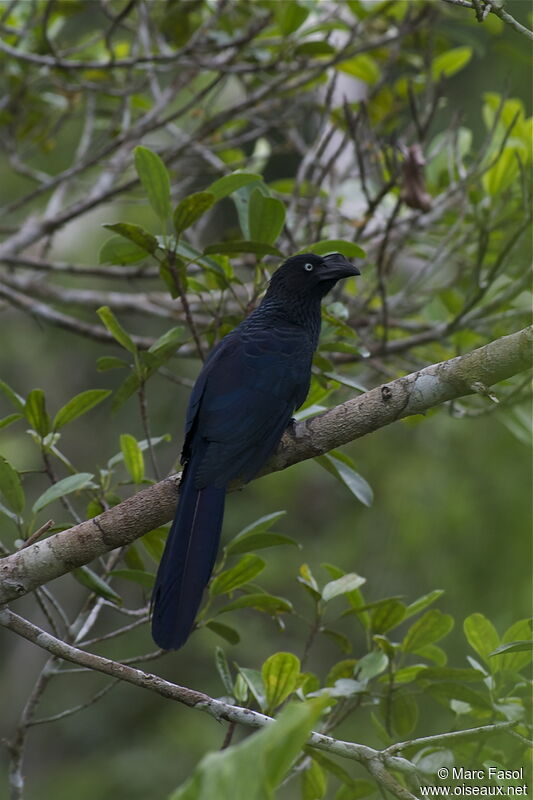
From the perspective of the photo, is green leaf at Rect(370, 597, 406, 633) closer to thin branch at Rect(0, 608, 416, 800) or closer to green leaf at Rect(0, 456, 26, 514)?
thin branch at Rect(0, 608, 416, 800)

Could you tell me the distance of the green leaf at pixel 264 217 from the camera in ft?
8.36

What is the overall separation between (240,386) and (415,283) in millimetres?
1443

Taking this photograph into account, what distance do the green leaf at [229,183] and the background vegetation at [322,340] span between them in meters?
0.01

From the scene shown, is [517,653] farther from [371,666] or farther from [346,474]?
[346,474]

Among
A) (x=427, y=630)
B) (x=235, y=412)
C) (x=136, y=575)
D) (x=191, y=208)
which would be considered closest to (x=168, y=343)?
(x=235, y=412)

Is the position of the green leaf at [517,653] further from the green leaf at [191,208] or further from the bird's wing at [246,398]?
the green leaf at [191,208]

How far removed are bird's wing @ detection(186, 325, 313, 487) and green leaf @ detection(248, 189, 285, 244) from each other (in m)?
0.29

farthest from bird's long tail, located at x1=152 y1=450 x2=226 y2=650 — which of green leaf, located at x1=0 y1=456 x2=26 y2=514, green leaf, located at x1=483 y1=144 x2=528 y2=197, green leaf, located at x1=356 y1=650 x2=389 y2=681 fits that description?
green leaf, located at x1=483 y1=144 x2=528 y2=197

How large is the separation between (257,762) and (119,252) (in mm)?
1810

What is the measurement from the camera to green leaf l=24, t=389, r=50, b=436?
2.36m

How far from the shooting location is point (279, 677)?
2.17 metres

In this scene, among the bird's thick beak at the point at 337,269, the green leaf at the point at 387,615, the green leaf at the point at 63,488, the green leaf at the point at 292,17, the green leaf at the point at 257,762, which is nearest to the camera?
the green leaf at the point at 257,762

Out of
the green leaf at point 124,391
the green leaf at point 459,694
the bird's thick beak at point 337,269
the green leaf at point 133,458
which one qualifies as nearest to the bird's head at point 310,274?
the bird's thick beak at point 337,269

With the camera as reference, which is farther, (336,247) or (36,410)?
(336,247)
